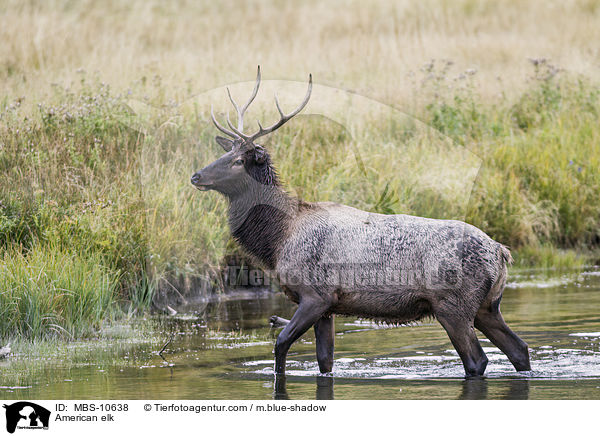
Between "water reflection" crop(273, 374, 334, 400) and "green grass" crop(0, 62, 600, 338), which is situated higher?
"green grass" crop(0, 62, 600, 338)

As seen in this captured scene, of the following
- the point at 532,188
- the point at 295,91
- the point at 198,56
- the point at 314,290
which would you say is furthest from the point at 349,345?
the point at 198,56

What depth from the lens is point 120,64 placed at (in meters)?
19.1

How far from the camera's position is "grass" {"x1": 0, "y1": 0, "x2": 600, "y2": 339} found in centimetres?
1115

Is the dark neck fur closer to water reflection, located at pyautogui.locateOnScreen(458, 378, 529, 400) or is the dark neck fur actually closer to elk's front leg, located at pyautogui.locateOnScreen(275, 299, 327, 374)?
elk's front leg, located at pyautogui.locateOnScreen(275, 299, 327, 374)

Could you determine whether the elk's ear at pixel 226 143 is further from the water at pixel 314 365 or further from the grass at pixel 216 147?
the grass at pixel 216 147

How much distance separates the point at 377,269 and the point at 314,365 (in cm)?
113

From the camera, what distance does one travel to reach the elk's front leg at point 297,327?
823 cm

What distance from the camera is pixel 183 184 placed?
1279 centimetres

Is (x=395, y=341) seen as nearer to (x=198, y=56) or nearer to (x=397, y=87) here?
(x=397, y=87)

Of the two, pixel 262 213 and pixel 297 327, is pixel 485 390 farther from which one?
pixel 262 213
